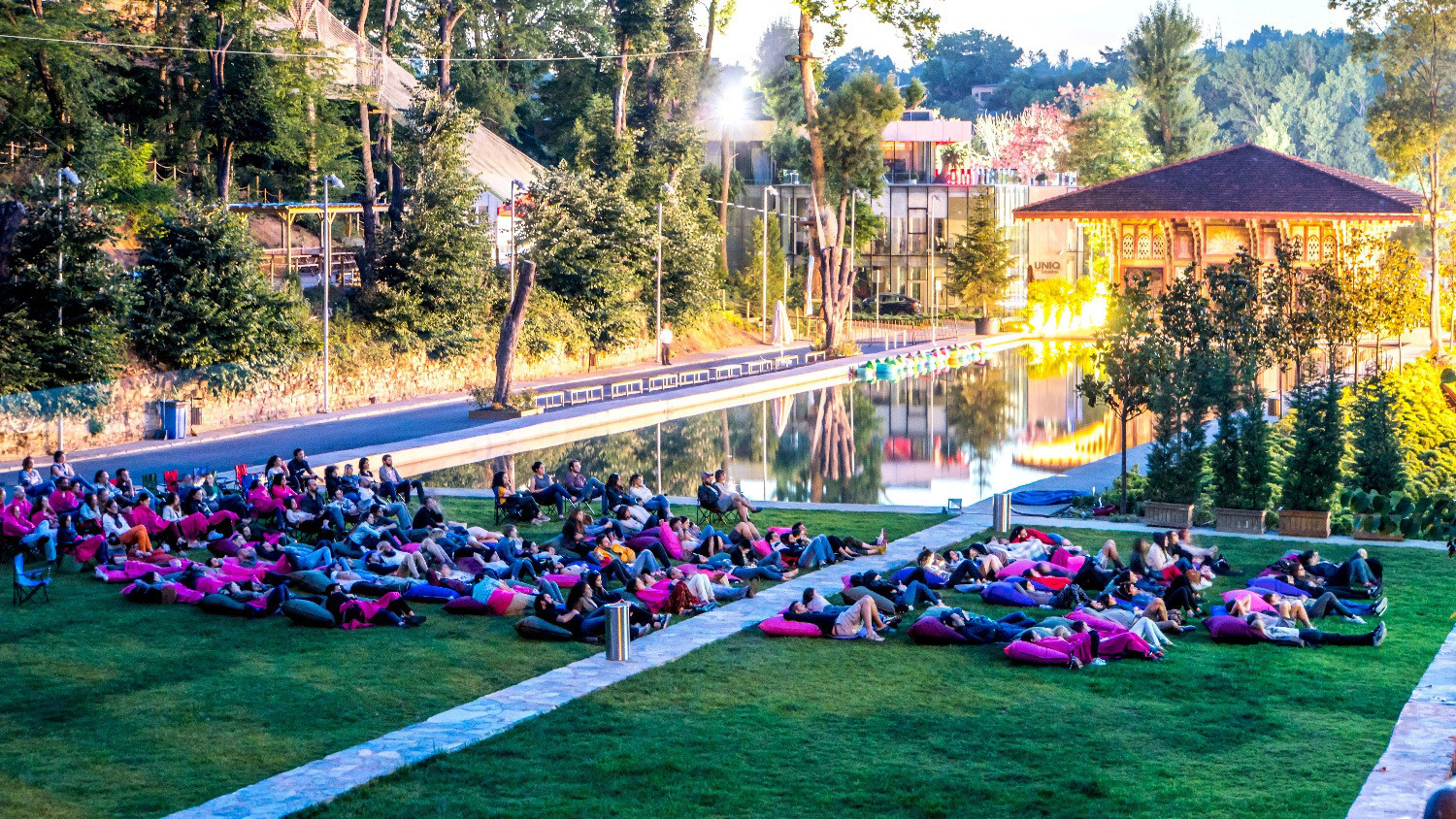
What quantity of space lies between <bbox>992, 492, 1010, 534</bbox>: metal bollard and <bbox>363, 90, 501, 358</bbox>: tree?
23.4 metres

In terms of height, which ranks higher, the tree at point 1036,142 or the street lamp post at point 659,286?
the tree at point 1036,142

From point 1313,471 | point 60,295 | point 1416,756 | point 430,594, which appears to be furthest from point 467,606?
point 60,295

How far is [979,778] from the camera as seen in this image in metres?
10.8

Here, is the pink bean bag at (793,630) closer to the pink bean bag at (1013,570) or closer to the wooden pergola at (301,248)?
the pink bean bag at (1013,570)

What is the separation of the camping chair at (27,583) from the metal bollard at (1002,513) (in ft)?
40.3

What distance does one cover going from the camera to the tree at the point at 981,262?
7456 centimetres

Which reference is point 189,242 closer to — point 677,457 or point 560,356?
point 677,457

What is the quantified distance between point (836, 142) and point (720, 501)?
3844cm

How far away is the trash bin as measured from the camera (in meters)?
31.4

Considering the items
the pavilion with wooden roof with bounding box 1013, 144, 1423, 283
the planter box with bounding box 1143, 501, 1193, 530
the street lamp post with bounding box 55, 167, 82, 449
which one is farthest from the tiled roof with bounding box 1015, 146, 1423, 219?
the street lamp post with bounding box 55, 167, 82, 449

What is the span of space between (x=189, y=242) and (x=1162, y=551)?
23139 millimetres

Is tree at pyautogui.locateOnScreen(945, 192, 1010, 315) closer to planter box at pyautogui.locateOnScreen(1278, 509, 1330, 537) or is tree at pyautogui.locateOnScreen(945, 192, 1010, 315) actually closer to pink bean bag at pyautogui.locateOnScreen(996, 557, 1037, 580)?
planter box at pyautogui.locateOnScreen(1278, 509, 1330, 537)

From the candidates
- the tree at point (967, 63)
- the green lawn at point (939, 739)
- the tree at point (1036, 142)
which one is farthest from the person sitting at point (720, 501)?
the tree at point (967, 63)

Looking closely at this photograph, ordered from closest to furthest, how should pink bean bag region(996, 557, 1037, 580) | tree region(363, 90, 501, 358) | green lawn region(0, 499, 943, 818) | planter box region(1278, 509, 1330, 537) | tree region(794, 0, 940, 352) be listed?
1. green lawn region(0, 499, 943, 818)
2. pink bean bag region(996, 557, 1037, 580)
3. planter box region(1278, 509, 1330, 537)
4. tree region(363, 90, 501, 358)
5. tree region(794, 0, 940, 352)
